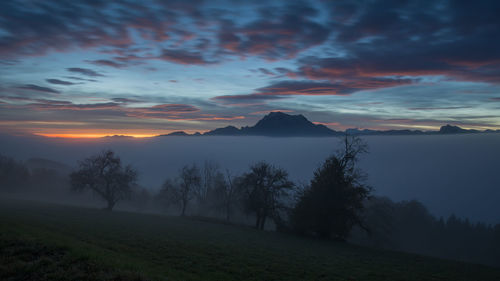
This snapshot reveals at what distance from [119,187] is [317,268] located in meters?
45.3

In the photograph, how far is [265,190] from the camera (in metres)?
41.9

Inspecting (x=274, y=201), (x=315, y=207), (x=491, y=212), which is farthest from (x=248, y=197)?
(x=491, y=212)

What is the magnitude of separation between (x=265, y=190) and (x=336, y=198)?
39.4 feet

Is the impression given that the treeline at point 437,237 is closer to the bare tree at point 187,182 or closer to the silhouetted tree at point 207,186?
the silhouetted tree at point 207,186

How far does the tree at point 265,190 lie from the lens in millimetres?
41188

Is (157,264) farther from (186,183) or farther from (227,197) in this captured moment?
(186,183)

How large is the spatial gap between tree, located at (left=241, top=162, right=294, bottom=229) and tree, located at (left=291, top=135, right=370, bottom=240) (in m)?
4.64

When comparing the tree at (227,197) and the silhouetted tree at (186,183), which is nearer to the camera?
the tree at (227,197)

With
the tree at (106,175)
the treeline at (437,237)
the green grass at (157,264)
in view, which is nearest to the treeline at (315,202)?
the tree at (106,175)

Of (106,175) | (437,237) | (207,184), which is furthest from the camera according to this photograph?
(437,237)

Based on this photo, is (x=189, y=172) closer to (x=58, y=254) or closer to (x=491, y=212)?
(x=58, y=254)

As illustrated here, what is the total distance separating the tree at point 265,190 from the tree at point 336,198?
15.2 ft

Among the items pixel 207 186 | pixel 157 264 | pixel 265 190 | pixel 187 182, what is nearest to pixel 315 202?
pixel 265 190

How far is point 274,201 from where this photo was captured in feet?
136
